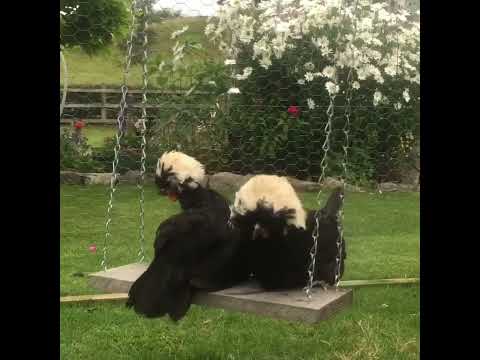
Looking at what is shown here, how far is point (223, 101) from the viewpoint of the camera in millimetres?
3102

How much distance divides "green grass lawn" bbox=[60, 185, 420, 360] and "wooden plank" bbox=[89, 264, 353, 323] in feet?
1.33

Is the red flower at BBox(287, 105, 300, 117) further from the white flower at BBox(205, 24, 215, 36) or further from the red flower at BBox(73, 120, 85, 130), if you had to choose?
the red flower at BBox(73, 120, 85, 130)

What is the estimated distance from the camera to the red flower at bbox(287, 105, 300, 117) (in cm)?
295

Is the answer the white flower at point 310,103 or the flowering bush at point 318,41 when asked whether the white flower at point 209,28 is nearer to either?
the flowering bush at point 318,41

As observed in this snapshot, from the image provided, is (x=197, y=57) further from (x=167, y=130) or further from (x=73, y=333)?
(x=73, y=333)

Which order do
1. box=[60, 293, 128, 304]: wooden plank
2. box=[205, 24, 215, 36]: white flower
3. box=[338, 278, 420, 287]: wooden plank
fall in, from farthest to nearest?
1. box=[205, 24, 215, 36]: white flower
2. box=[338, 278, 420, 287]: wooden plank
3. box=[60, 293, 128, 304]: wooden plank

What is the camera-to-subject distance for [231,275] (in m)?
1.34

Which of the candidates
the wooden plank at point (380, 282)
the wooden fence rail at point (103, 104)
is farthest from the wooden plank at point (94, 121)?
the wooden plank at point (380, 282)

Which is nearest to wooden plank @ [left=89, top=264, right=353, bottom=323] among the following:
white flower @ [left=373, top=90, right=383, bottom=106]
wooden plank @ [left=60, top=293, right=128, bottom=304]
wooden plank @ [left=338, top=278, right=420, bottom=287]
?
wooden plank @ [left=60, top=293, right=128, bottom=304]

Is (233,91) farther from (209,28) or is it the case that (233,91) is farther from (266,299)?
(266,299)

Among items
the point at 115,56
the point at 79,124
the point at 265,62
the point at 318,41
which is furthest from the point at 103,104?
the point at 318,41

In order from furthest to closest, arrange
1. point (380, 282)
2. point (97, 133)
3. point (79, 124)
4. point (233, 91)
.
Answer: point (97, 133) → point (79, 124) → point (233, 91) → point (380, 282)

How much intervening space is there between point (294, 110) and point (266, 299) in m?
1.82

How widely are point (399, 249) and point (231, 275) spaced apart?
1.52 meters
